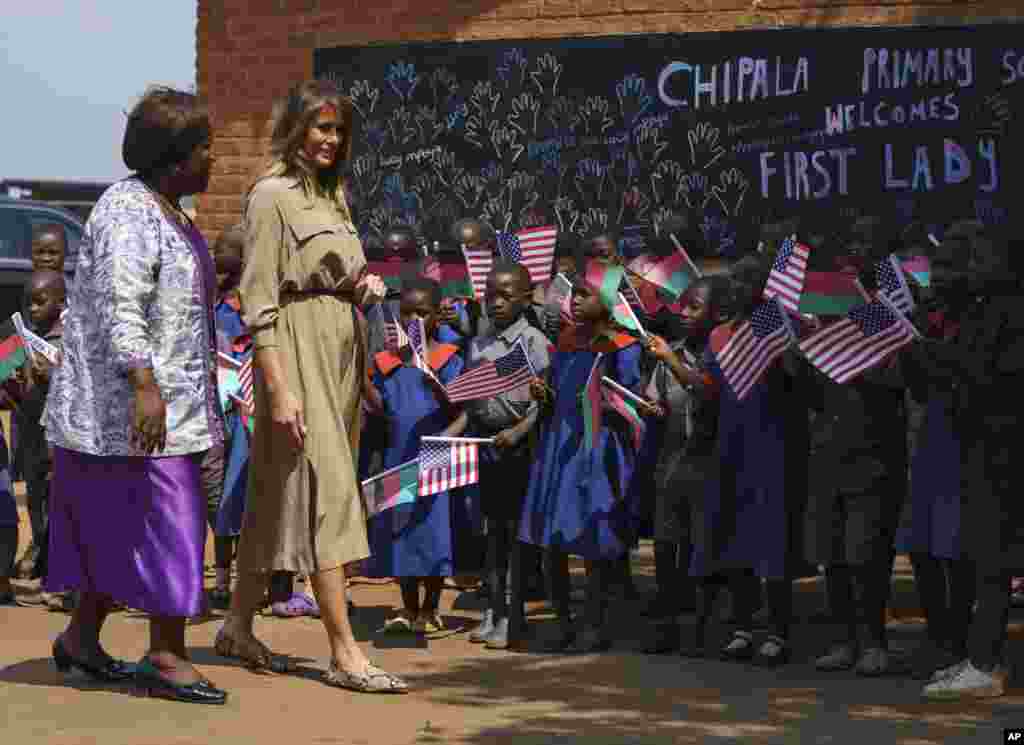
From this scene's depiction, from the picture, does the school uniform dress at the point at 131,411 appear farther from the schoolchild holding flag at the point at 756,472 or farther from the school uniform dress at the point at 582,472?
the schoolchild holding flag at the point at 756,472

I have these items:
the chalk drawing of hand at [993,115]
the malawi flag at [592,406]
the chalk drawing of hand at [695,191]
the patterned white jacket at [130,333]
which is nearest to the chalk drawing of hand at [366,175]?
the chalk drawing of hand at [695,191]

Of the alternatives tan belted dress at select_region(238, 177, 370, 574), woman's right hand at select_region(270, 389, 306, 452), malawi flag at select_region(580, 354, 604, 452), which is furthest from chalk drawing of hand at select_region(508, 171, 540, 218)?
woman's right hand at select_region(270, 389, 306, 452)

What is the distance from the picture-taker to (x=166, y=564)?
6520mm

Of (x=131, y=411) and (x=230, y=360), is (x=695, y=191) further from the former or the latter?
(x=131, y=411)

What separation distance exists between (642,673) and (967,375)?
5.62 ft

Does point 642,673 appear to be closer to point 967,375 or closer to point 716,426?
point 716,426

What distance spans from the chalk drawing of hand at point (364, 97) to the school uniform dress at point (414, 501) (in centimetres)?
450

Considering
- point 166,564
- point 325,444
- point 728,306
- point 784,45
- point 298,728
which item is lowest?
point 298,728

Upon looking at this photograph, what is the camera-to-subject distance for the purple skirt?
6.52 metres

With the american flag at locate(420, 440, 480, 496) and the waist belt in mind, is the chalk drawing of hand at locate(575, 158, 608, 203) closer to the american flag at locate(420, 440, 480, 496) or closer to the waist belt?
the american flag at locate(420, 440, 480, 496)

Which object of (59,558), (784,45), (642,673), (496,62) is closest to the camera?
(59,558)

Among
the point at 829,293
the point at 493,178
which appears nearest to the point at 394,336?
the point at 829,293

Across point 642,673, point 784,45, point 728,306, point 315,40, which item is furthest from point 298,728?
point 315,40

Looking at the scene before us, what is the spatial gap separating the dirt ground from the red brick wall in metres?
4.63
